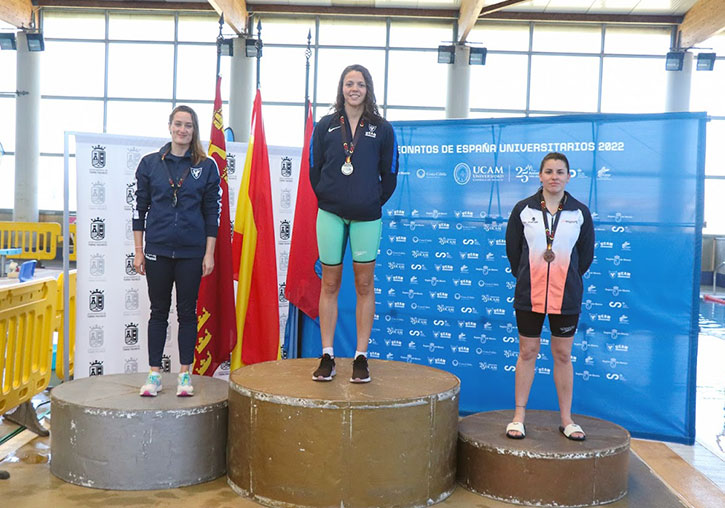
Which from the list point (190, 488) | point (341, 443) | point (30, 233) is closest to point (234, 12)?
point (30, 233)

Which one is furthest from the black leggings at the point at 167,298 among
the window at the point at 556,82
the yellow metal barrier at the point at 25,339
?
the window at the point at 556,82

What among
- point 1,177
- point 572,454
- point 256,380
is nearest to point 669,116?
point 572,454

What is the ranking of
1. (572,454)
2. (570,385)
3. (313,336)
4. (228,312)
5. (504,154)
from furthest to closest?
(313,336) → (504,154) → (228,312) → (570,385) → (572,454)

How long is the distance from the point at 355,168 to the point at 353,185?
76mm

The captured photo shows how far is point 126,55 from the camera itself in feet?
40.8

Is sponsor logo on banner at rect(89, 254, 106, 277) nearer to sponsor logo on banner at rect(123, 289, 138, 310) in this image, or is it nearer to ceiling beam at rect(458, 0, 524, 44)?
sponsor logo on banner at rect(123, 289, 138, 310)

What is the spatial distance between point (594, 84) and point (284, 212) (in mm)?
9361

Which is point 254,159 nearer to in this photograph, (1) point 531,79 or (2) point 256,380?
(2) point 256,380

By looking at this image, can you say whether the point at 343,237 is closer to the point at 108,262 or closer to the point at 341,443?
the point at 341,443

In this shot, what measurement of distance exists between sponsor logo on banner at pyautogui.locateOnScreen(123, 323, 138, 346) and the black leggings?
98cm

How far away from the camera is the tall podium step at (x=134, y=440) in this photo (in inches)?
105

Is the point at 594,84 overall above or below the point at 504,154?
above

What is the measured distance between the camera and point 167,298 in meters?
3.04

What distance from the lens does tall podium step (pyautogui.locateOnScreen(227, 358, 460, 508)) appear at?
2465 millimetres
